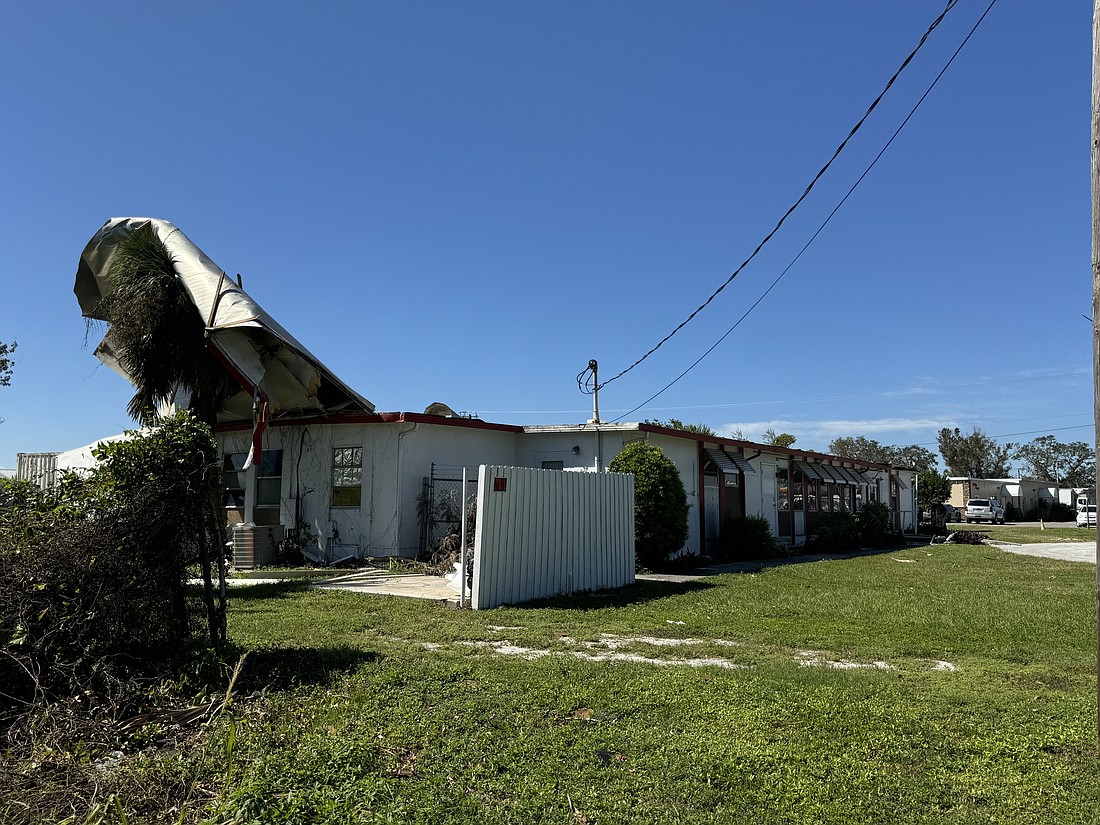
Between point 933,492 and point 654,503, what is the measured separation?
104ft

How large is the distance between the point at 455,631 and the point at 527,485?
2.80 metres

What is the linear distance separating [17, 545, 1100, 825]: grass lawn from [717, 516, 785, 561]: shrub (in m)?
10.1

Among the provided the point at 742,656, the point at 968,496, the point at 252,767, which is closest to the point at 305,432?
the point at 742,656

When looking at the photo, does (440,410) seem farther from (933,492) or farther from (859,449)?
(859,449)

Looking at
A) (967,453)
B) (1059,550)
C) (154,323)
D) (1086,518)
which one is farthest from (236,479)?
(967,453)

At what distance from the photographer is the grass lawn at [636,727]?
3.61m

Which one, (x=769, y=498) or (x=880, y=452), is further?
(x=880, y=452)

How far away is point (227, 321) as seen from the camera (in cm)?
1144

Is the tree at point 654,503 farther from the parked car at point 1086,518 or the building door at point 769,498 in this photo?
the parked car at point 1086,518

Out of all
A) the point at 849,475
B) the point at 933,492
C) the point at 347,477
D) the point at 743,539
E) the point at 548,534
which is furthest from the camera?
the point at 933,492

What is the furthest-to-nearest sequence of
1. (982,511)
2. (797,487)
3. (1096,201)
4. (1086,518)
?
1. (982,511)
2. (1086,518)
3. (797,487)
4. (1096,201)

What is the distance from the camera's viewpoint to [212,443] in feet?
19.6

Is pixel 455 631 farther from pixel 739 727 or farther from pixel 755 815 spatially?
pixel 755 815

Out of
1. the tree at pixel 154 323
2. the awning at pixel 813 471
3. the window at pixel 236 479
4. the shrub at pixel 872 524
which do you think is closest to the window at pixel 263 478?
the window at pixel 236 479
